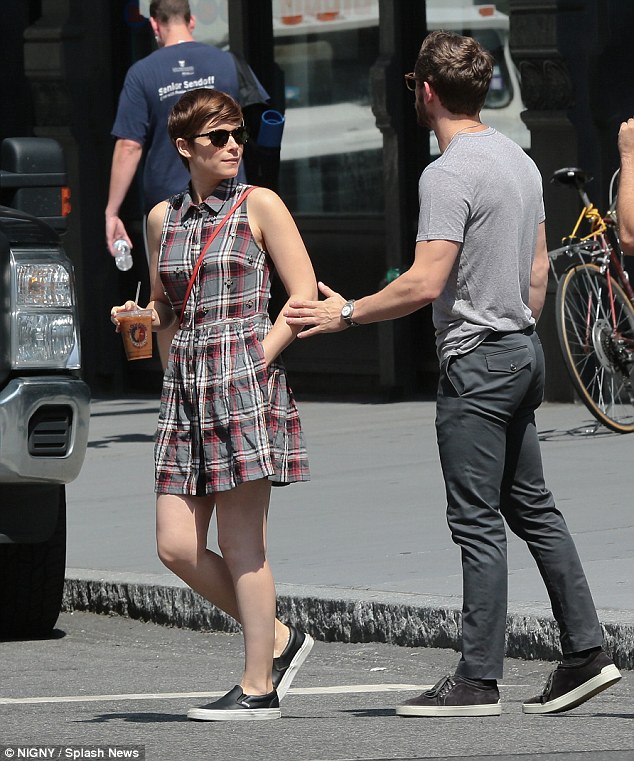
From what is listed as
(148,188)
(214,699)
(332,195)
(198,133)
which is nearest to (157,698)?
(214,699)

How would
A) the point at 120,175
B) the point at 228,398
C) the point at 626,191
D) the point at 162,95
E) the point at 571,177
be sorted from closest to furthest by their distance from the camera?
the point at 626,191
the point at 228,398
the point at 162,95
the point at 120,175
the point at 571,177

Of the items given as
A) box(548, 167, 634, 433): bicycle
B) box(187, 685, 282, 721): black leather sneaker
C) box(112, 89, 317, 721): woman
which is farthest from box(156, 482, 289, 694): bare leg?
box(548, 167, 634, 433): bicycle

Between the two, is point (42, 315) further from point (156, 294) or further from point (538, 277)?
point (538, 277)

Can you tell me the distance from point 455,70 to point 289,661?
1663mm

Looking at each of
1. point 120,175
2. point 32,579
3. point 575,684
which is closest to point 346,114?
point 120,175

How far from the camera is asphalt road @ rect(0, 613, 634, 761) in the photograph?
488 cm

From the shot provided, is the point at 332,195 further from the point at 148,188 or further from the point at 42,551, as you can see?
the point at 42,551

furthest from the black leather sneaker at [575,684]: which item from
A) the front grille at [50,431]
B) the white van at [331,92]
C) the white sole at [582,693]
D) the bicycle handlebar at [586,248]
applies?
the white van at [331,92]

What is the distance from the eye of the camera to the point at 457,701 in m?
5.29

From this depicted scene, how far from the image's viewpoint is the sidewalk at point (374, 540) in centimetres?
657

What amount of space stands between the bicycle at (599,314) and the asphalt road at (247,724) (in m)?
3.76

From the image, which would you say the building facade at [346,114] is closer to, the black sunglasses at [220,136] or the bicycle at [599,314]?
the bicycle at [599,314]

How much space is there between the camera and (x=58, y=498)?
679 centimetres

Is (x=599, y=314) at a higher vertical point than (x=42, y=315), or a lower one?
lower
